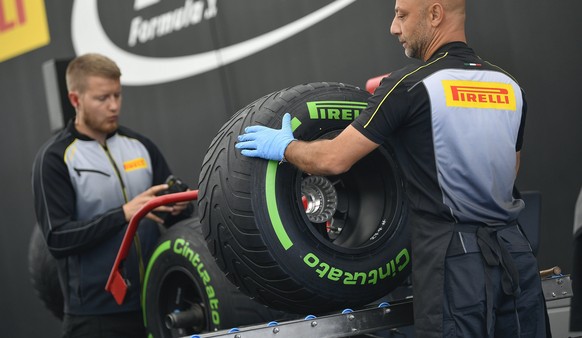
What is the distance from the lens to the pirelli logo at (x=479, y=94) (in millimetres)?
2363

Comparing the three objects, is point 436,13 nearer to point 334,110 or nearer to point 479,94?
point 479,94

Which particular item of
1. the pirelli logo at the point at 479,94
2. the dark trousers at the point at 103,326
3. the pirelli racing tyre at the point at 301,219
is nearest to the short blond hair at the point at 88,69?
the dark trousers at the point at 103,326

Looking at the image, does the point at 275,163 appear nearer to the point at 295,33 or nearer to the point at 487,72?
the point at 487,72

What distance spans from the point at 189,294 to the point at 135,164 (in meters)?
0.69

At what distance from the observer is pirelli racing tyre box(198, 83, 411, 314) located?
2.47 meters

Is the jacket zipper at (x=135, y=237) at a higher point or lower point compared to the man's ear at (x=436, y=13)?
lower

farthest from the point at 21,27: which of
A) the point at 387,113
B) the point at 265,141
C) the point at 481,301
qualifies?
the point at 481,301

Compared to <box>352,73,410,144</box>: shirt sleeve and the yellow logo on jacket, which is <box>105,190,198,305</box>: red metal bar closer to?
<box>352,73,410,144</box>: shirt sleeve

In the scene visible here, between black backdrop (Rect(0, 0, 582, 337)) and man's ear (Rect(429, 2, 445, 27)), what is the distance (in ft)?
4.44

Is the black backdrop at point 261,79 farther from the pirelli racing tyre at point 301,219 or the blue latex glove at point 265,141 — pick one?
the blue latex glove at point 265,141

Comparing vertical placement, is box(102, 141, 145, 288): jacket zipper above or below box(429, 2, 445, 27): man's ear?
below

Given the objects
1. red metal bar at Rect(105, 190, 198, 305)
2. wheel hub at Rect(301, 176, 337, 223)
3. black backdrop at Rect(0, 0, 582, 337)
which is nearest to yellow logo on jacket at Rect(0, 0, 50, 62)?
black backdrop at Rect(0, 0, 582, 337)

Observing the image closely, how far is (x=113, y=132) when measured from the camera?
12.0 ft

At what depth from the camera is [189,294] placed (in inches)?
126
